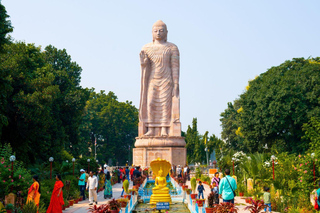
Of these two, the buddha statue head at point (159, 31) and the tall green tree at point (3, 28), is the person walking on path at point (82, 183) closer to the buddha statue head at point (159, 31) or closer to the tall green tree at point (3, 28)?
the tall green tree at point (3, 28)

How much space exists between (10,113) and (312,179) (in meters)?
13.5

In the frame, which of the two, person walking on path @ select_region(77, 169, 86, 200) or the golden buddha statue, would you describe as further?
person walking on path @ select_region(77, 169, 86, 200)

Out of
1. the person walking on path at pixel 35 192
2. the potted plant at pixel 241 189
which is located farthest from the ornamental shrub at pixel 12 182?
the potted plant at pixel 241 189

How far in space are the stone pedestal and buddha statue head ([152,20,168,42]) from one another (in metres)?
8.66

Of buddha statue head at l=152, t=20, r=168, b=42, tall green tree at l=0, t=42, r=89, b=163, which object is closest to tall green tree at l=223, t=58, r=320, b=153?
buddha statue head at l=152, t=20, r=168, b=42

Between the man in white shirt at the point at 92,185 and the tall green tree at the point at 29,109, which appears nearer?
the man in white shirt at the point at 92,185

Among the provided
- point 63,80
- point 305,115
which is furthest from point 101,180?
point 305,115

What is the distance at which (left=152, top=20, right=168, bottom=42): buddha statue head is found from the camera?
39.9m

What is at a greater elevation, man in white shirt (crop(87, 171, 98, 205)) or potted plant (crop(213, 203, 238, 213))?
man in white shirt (crop(87, 171, 98, 205))

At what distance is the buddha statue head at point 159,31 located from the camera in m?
39.9

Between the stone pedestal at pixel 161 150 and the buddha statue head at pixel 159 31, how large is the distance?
341 inches

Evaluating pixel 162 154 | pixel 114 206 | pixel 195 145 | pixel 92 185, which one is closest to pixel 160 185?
pixel 92 185

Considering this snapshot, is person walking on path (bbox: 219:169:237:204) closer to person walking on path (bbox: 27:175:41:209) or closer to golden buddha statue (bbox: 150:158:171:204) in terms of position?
person walking on path (bbox: 27:175:41:209)

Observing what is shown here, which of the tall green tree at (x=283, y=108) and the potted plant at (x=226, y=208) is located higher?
the tall green tree at (x=283, y=108)
